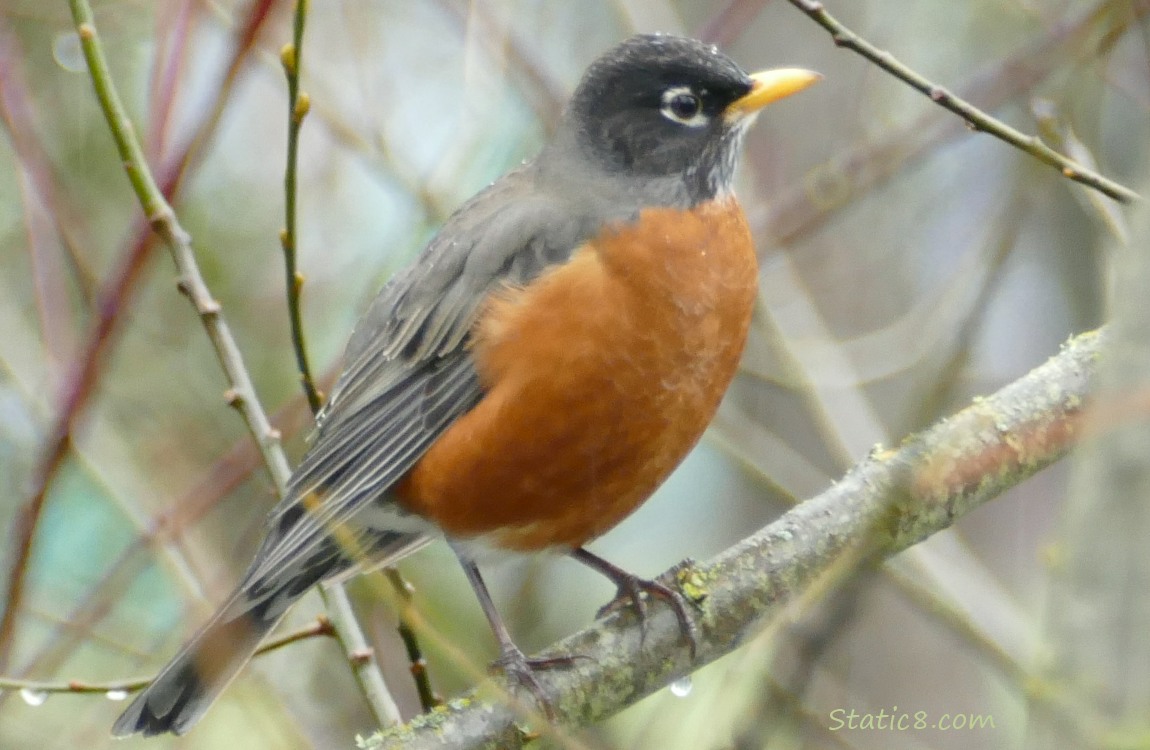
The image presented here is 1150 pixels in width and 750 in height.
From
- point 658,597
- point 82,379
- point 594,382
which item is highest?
point 82,379

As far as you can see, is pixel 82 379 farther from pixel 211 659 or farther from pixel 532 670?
pixel 532 670

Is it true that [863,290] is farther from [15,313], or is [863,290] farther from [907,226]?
[15,313]

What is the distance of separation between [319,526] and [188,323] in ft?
7.01

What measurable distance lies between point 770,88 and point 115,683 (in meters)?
2.23

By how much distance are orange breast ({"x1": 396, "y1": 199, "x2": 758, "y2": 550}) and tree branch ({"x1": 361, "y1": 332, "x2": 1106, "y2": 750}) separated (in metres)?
0.34

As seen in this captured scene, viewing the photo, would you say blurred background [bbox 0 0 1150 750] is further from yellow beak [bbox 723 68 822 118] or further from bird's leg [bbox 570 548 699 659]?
yellow beak [bbox 723 68 822 118]

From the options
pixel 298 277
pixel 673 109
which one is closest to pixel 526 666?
pixel 298 277

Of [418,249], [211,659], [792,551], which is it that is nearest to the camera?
[792,551]

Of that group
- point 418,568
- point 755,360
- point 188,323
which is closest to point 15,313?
point 188,323

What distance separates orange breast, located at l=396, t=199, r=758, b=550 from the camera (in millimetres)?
3209

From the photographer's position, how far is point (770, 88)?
3.56 metres

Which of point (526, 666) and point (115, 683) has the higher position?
point (115, 683)

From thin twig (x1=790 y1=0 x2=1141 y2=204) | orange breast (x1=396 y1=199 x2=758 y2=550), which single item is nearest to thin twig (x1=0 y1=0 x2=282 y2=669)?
orange breast (x1=396 y1=199 x2=758 y2=550)

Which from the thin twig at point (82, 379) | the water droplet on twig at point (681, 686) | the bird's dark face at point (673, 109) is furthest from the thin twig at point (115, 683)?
the bird's dark face at point (673, 109)
